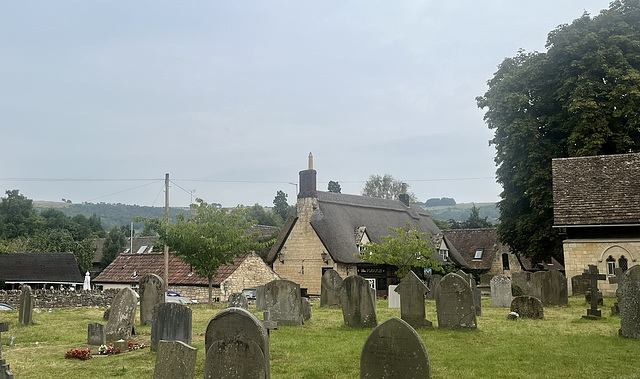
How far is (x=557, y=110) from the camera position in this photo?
3169 centimetres

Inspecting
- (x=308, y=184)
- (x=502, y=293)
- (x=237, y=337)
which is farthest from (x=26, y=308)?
(x=308, y=184)

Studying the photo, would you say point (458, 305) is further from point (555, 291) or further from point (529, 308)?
point (555, 291)

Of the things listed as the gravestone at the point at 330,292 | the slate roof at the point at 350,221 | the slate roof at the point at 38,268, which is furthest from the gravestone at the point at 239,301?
the slate roof at the point at 38,268

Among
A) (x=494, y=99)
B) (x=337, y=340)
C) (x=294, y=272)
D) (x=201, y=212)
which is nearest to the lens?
(x=337, y=340)

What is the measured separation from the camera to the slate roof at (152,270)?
36.3 metres

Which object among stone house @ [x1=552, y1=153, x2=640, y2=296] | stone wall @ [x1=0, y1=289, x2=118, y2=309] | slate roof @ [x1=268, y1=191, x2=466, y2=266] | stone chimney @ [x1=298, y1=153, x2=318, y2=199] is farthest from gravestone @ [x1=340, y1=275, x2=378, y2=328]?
stone chimney @ [x1=298, y1=153, x2=318, y2=199]

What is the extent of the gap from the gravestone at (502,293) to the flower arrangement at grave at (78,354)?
52.8 ft

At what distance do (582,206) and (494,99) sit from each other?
9482 millimetres

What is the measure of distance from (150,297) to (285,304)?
4642mm

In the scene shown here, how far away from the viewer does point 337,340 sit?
42.7ft

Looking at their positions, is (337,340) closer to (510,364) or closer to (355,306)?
(355,306)

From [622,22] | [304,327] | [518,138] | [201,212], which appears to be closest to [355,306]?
[304,327]

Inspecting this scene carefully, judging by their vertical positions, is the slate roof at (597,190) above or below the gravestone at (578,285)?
above

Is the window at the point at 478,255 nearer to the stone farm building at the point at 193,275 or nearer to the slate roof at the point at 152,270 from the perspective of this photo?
the stone farm building at the point at 193,275
